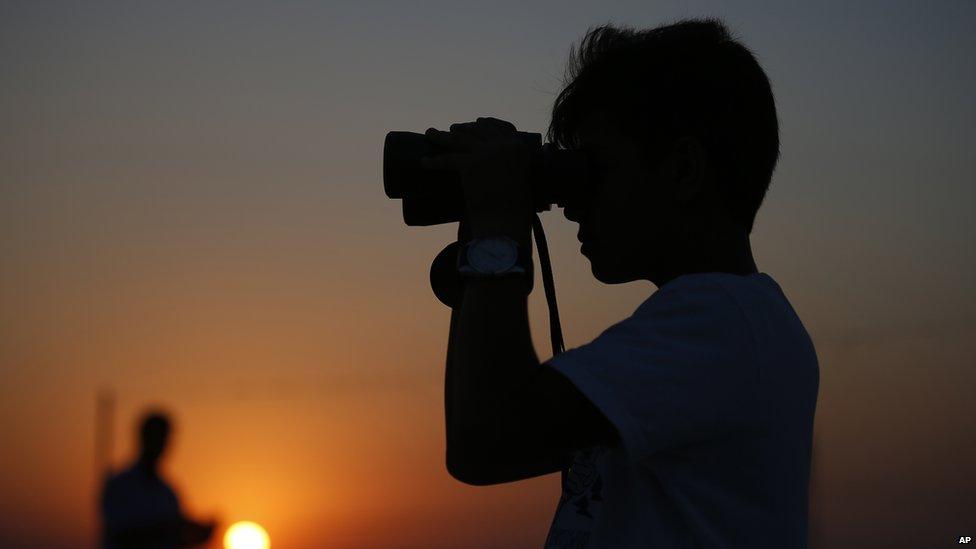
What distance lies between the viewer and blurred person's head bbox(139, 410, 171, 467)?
468cm

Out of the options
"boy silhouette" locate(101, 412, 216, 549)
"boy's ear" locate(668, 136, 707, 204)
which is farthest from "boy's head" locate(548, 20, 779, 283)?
"boy silhouette" locate(101, 412, 216, 549)

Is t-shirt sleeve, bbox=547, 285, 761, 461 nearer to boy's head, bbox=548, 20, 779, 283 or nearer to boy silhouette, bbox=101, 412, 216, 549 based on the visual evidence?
boy's head, bbox=548, 20, 779, 283

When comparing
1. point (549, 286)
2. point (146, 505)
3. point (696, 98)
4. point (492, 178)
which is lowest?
point (146, 505)

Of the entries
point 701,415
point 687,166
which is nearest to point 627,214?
point 687,166

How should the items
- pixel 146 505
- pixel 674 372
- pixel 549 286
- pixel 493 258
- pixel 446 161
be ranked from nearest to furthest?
pixel 674 372 < pixel 493 258 < pixel 446 161 < pixel 549 286 < pixel 146 505

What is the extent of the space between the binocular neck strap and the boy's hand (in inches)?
4.0

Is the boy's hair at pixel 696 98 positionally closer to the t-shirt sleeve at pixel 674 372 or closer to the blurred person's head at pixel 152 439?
the t-shirt sleeve at pixel 674 372

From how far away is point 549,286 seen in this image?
1.56 metres

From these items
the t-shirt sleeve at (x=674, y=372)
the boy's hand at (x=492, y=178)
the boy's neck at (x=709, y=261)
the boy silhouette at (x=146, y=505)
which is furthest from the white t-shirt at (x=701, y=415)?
the boy silhouette at (x=146, y=505)

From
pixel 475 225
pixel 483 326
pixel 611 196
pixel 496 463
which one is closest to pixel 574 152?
pixel 611 196

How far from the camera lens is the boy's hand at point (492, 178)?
1388 millimetres

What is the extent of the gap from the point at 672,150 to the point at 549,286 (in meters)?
0.27

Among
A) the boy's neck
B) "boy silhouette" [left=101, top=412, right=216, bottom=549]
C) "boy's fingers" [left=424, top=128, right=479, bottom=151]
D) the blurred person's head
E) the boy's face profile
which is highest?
"boy's fingers" [left=424, top=128, right=479, bottom=151]

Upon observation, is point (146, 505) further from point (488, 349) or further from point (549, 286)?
point (488, 349)
